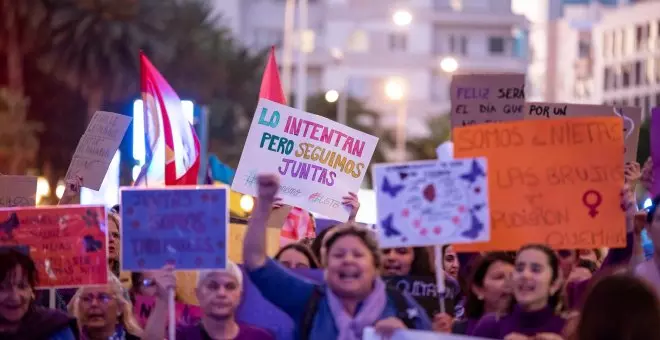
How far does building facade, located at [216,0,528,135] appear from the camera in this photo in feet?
303

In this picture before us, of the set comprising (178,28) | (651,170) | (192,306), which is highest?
(178,28)

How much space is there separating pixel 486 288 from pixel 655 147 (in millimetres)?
1573

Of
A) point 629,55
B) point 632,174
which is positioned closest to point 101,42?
point 632,174

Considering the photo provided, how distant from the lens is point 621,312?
7.27 metres

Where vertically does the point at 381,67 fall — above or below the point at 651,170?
above

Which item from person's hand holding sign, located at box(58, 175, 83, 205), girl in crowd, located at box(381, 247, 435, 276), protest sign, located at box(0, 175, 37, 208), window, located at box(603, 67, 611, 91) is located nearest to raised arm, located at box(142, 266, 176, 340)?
girl in crowd, located at box(381, 247, 435, 276)

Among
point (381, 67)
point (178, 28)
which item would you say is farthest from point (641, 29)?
point (178, 28)

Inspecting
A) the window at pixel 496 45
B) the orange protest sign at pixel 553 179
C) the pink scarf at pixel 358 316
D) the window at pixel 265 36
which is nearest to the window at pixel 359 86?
the window at pixel 496 45

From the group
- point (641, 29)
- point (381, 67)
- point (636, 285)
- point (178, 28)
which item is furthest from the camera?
point (641, 29)

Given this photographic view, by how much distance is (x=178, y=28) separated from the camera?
189 ft

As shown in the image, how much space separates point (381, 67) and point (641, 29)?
1640cm

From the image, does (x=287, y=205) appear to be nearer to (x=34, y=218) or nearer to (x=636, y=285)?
(x=34, y=218)

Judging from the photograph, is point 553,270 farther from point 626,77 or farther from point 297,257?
point 626,77

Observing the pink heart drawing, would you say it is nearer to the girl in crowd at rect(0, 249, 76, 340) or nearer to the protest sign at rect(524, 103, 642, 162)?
the girl in crowd at rect(0, 249, 76, 340)
